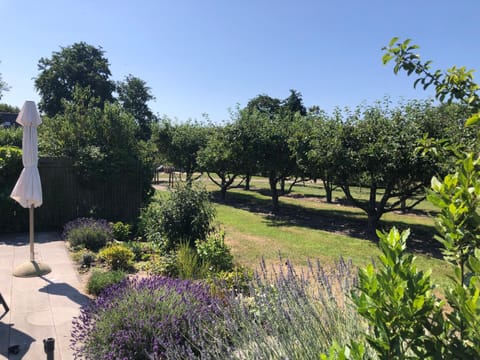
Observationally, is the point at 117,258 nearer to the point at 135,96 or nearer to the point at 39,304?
the point at 39,304

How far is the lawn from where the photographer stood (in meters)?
7.99

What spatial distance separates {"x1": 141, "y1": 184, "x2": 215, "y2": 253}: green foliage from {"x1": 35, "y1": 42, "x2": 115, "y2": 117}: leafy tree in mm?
36037

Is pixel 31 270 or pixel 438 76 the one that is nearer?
pixel 438 76

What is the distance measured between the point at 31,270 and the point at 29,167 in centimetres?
193

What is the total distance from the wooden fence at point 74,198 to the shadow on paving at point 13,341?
655 cm

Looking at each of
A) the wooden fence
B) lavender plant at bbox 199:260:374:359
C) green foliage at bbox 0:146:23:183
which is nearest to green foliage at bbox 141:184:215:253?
the wooden fence

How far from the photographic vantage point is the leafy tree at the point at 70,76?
3903 centimetres

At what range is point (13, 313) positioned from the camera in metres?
4.35

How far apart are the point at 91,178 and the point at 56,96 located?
3431 cm

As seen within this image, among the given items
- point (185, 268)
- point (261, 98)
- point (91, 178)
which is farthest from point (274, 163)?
point (261, 98)

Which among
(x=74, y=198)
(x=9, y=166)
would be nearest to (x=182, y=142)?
(x=74, y=198)

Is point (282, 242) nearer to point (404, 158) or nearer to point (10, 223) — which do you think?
point (404, 158)

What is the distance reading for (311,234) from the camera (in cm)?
1101

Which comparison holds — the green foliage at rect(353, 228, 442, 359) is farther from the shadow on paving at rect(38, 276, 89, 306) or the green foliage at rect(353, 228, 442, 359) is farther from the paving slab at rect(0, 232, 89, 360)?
the shadow on paving at rect(38, 276, 89, 306)
